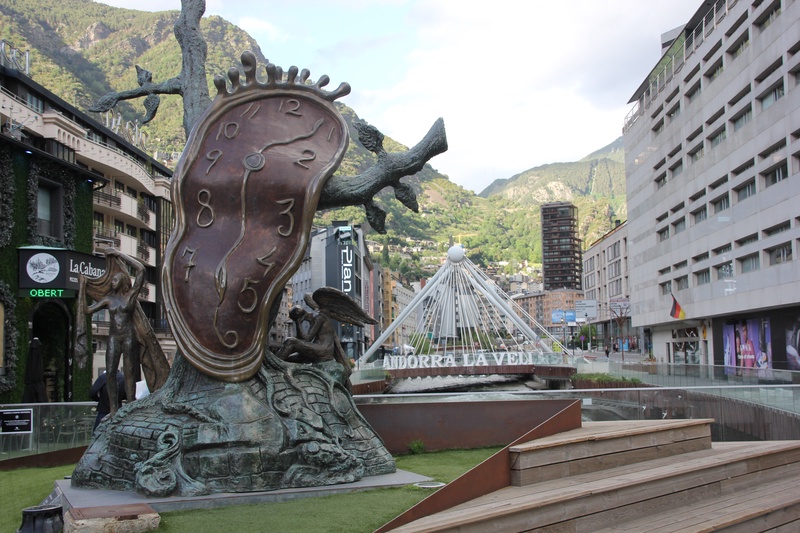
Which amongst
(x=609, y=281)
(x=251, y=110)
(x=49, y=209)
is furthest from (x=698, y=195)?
(x=609, y=281)

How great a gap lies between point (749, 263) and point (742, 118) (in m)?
6.96

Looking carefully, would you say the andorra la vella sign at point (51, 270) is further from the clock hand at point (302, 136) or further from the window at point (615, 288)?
the window at point (615, 288)

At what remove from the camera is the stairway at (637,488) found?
6.96 metres

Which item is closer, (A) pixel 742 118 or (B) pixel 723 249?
(A) pixel 742 118

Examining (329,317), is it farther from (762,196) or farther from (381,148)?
(762,196)

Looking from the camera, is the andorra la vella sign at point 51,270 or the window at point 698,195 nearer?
the andorra la vella sign at point 51,270

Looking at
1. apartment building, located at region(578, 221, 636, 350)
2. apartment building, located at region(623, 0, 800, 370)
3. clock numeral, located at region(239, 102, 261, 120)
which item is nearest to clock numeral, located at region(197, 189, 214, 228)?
clock numeral, located at region(239, 102, 261, 120)

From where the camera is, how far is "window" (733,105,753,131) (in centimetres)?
3521

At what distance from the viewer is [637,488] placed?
783cm

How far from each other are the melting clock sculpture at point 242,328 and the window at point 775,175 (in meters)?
25.9

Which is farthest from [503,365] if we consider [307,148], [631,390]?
[307,148]

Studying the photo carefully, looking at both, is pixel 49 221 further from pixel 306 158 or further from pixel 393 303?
pixel 393 303

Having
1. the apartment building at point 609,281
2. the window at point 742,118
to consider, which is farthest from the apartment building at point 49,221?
the apartment building at point 609,281

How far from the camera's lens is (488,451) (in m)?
12.2
